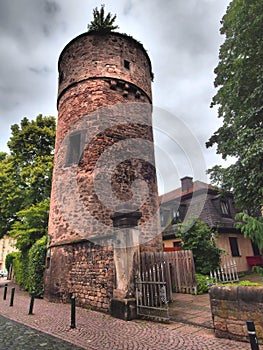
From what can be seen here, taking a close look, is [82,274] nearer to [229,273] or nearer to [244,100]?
[229,273]

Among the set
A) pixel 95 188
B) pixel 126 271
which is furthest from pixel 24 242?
pixel 126 271

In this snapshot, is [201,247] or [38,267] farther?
[201,247]

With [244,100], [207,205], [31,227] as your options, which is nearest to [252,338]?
[244,100]

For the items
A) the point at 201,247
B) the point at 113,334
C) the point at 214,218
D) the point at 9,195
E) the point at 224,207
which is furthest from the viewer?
the point at 224,207

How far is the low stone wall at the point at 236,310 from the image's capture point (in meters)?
4.00

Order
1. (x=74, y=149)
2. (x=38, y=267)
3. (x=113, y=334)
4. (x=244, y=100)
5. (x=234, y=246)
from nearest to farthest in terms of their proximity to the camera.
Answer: (x=113, y=334)
(x=244, y=100)
(x=38, y=267)
(x=74, y=149)
(x=234, y=246)

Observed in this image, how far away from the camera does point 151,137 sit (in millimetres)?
12250

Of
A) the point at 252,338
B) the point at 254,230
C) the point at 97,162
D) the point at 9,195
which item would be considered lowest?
the point at 252,338

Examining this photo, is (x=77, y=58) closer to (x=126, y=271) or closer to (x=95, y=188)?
(x=95, y=188)

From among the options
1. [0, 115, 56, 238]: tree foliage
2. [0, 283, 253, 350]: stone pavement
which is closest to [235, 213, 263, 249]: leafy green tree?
[0, 283, 253, 350]: stone pavement

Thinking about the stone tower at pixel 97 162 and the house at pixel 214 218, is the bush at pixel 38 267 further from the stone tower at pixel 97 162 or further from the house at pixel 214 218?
the house at pixel 214 218

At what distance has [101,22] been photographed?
41.8 ft

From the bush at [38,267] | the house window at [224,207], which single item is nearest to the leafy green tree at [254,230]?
the bush at [38,267]

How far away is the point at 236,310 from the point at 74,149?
906cm
